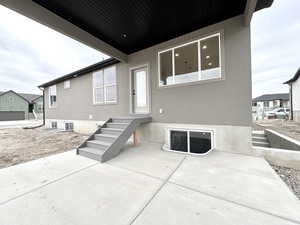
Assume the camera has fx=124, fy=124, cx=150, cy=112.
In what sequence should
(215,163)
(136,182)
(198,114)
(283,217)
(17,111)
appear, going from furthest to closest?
(17,111) → (198,114) → (215,163) → (136,182) → (283,217)

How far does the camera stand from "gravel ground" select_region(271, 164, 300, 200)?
7.77ft

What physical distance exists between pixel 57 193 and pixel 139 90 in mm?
4895

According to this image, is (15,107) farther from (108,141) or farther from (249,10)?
(249,10)

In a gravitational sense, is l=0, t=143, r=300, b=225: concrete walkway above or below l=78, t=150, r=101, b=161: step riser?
below

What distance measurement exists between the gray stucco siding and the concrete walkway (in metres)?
1.59

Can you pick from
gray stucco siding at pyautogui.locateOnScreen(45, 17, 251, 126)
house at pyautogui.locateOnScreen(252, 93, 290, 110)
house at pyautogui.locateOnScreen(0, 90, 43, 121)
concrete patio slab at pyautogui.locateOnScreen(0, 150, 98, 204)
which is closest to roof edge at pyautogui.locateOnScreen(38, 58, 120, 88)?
gray stucco siding at pyautogui.locateOnScreen(45, 17, 251, 126)

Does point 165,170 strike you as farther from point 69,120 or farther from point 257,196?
point 69,120

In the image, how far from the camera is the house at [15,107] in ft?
79.3

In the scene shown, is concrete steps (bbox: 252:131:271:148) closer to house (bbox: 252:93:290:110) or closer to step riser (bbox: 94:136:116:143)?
step riser (bbox: 94:136:116:143)

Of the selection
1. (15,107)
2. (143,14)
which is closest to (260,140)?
(143,14)

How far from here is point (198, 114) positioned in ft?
15.0

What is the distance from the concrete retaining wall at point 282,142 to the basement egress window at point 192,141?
2.39m

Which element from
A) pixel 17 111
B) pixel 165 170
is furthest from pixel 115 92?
pixel 17 111

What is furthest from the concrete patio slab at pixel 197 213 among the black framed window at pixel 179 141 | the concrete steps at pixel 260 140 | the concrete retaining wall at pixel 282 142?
the concrete steps at pixel 260 140
